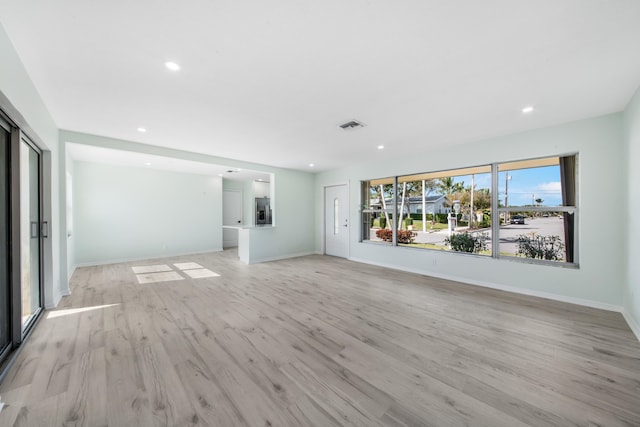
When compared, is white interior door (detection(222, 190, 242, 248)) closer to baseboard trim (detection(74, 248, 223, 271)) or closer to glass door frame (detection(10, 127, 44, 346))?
baseboard trim (detection(74, 248, 223, 271))

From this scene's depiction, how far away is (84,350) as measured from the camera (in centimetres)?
211

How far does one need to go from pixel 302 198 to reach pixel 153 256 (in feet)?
14.0

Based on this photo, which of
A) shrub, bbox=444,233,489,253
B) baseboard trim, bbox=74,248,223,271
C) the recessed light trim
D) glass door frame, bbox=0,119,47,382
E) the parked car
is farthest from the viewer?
baseboard trim, bbox=74,248,223,271

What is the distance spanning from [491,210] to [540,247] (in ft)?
2.76

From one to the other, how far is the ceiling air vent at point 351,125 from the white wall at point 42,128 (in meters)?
3.02

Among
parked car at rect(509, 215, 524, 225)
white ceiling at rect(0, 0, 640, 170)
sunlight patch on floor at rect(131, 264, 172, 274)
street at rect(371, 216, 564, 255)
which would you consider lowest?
sunlight patch on floor at rect(131, 264, 172, 274)

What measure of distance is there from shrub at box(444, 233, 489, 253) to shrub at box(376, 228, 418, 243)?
734mm

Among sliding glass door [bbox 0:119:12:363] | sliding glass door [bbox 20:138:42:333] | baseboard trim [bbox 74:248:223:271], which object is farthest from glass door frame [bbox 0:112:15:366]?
baseboard trim [bbox 74:248:223:271]

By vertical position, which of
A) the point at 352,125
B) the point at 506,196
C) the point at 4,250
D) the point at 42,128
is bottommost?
the point at 4,250

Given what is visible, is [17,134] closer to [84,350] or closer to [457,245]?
[84,350]

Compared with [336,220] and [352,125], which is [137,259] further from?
[352,125]

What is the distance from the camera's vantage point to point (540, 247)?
12.0ft

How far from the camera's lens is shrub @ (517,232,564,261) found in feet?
11.5

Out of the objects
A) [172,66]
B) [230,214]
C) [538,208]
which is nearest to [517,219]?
[538,208]
